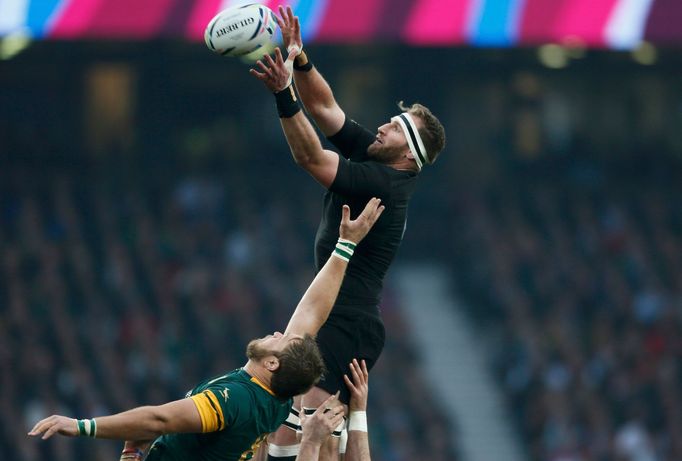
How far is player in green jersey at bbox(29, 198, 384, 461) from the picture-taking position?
598 centimetres

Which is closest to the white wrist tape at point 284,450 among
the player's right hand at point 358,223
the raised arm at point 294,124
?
the player's right hand at point 358,223

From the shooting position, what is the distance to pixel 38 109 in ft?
65.1

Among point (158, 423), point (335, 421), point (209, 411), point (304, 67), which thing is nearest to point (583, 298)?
point (304, 67)

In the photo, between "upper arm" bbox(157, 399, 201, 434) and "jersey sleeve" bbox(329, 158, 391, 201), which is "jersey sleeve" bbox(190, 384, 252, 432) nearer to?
"upper arm" bbox(157, 399, 201, 434)

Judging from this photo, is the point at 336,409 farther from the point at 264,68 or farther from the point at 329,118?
the point at 264,68

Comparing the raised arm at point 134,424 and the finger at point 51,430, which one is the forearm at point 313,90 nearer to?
the raised arm at point 134,424

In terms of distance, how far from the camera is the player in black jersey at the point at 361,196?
22.2 ft

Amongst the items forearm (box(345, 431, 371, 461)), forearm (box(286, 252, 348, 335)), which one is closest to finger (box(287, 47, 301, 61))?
forearm (box(286, 252, 348, 335))

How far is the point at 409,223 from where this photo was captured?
800 inches

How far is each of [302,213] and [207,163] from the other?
1.77 metres

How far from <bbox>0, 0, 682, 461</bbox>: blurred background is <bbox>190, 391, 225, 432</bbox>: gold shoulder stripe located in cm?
822

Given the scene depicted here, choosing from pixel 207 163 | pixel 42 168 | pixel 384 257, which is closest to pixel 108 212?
pixel 42 168

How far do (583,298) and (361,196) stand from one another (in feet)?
40.0

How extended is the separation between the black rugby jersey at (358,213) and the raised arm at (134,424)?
130 centimetres
